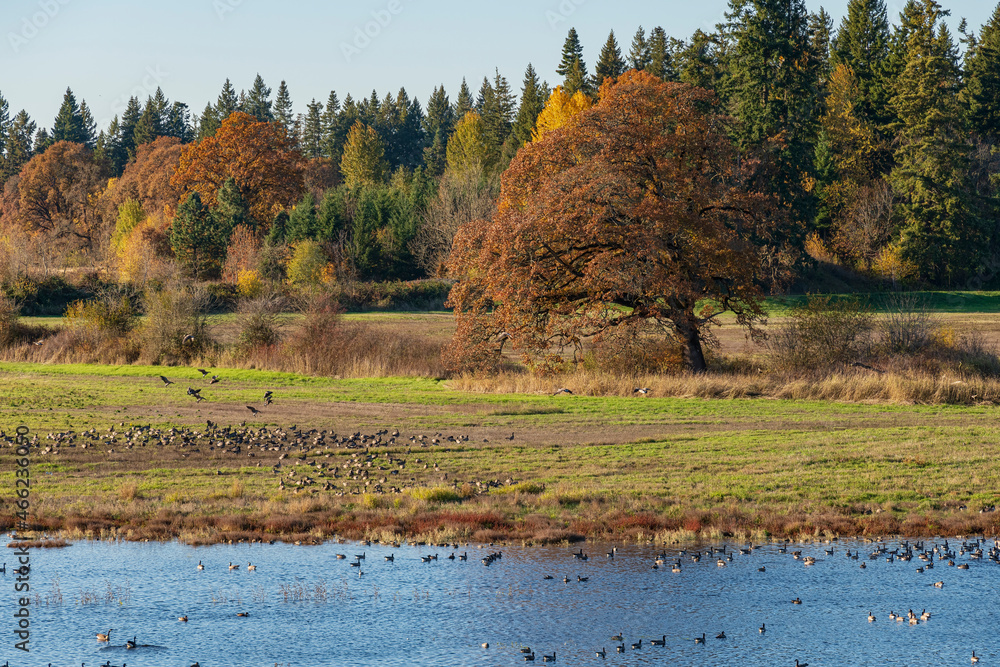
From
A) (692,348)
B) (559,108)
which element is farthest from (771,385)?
(559,108)

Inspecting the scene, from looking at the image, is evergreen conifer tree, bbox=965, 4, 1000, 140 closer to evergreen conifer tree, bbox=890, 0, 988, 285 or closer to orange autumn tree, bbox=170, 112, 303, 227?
evergreen conifer tree, bbox=890, 0, 988, 285

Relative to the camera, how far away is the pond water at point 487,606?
13.3 meters

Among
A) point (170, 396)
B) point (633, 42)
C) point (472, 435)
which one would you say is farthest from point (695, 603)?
point (633, 42)

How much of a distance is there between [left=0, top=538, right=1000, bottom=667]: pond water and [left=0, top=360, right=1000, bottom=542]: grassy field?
100 cm

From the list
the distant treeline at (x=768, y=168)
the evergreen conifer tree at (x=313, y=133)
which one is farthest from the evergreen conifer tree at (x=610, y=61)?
the evergreen conifer tree at (x=313, y=133)

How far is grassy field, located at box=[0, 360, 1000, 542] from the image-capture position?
19.3 metres

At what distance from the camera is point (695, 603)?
1512 cm

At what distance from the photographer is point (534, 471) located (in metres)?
24.0

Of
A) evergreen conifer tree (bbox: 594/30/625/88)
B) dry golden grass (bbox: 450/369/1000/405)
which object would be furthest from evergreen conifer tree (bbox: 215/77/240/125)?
dry golden grass (bbox: 450/369/1000/405)

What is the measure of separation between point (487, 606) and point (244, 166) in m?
97.6

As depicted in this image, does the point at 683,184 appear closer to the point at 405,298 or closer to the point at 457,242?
the point at 457,242

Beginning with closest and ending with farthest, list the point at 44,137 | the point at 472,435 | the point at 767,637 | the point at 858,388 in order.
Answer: the point at 767,637
the point at 472,435
the point at 858,388
the point at 44,137

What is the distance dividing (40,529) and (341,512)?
565 centimetres

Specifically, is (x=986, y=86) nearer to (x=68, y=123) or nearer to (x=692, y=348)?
(x=692, y=348)
